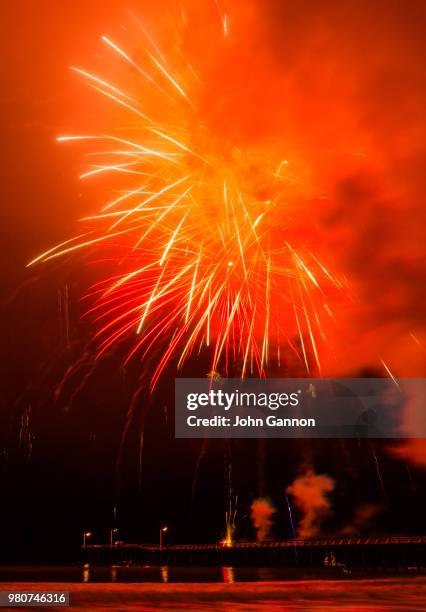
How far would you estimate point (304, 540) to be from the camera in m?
82.3

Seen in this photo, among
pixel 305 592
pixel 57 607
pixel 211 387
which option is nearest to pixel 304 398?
pixel 211 387

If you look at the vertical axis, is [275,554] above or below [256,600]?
above

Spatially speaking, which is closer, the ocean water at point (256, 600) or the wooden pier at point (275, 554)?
the ocean water at point (256, 600)

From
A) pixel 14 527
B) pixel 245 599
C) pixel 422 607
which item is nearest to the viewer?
pixel 422 607

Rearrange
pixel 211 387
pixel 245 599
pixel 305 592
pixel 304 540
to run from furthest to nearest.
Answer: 1. pixel 304 540
2. pixel 211 387
3. pixel 305 592
4. pixel 245 599

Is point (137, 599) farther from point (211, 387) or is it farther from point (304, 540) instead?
point (304, 540)

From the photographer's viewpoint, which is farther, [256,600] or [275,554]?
[275,554]

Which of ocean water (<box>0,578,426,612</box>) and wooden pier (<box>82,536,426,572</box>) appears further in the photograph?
wooden pier (<box>82,536,426,572</box>)

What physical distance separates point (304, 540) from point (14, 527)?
33101mm

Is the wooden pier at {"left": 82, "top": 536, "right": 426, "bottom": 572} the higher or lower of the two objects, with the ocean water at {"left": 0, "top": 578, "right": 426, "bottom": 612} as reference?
higher

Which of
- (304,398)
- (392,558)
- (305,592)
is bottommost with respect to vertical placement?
(305,592)

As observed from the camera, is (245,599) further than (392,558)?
No

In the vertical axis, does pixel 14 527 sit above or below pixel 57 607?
above

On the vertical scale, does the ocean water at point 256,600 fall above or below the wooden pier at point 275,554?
below
